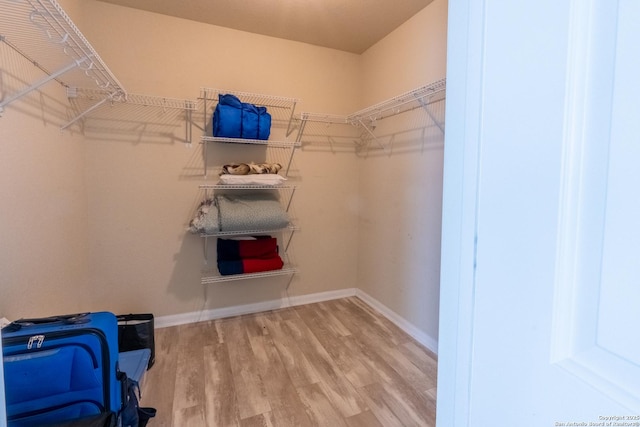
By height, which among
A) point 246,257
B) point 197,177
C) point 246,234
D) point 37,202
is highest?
point 197,177

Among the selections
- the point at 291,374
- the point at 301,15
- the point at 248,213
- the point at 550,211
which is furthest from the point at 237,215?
the point at 550,211

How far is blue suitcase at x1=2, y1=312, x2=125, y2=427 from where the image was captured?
990 mm

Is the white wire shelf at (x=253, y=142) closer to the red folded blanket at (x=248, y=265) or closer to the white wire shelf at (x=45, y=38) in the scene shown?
the white wire shelf at (x=45, y=38)

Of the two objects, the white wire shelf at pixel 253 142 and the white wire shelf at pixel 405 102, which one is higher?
the white wire shelf at pixel 405 102

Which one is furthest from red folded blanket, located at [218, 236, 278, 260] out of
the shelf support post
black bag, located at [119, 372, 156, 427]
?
the shelf support post

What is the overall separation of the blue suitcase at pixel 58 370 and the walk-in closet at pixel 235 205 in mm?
304

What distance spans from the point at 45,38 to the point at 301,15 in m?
1.56

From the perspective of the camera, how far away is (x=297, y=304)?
9.16 ft

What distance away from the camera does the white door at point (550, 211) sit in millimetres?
299

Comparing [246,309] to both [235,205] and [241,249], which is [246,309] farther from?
[235,205]

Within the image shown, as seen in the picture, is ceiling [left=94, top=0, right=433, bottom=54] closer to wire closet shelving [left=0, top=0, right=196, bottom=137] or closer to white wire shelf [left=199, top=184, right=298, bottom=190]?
wire closet shelving [left=0, top=0, right=196, bottom=137]

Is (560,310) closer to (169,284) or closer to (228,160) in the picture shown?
(228,160)

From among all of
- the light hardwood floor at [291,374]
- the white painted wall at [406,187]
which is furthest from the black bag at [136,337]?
the white painted wall at [406,187]

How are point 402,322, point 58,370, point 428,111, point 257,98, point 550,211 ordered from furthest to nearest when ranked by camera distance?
point 257,98
point 402,322
point 428,111
point 58,370
point 550,211
